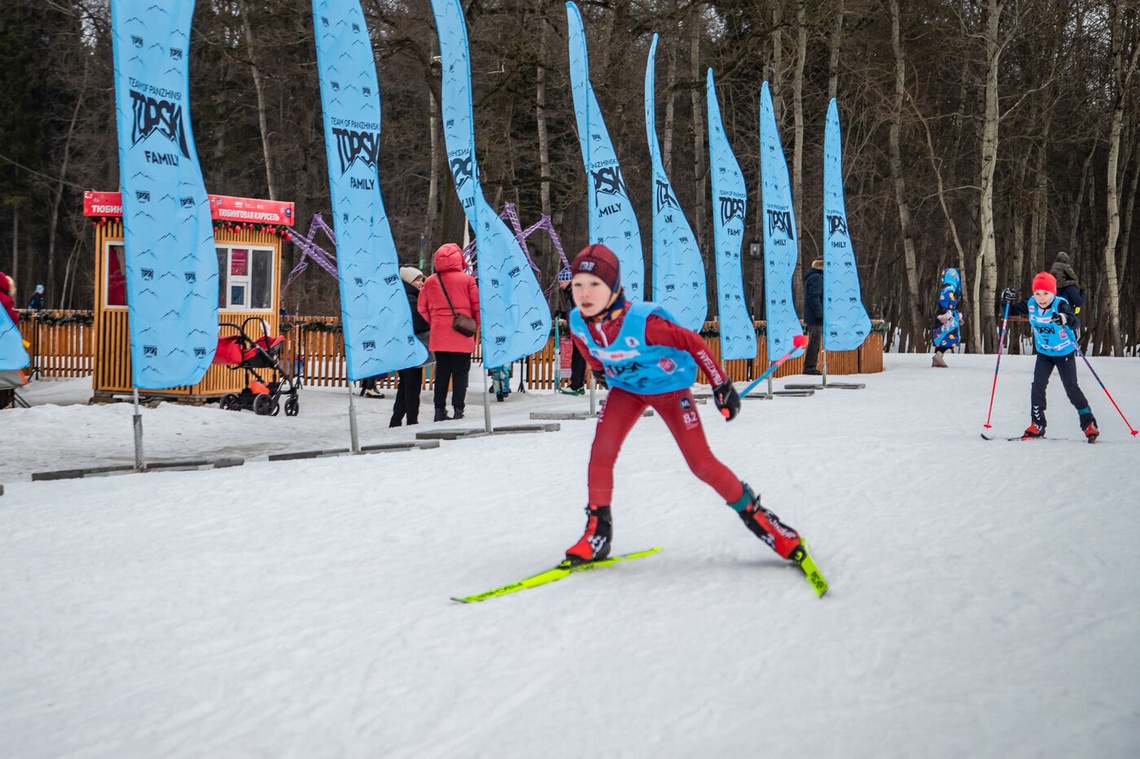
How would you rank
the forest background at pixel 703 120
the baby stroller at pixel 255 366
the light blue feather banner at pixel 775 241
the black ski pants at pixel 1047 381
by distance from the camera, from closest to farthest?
1. the black ski pants at pixel 1047 381
2. the baby stroller at pixel 255 366
3. the light blue feather banner at pixel 775 241
4. the forest background at pixel 703 120

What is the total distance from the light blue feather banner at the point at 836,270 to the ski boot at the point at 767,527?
1186 centimetres

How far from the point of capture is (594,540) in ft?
19.4

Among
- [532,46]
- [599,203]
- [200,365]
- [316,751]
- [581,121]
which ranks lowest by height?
[316,751]

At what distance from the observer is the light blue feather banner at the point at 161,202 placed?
941 cm

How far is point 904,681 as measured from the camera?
402 cm

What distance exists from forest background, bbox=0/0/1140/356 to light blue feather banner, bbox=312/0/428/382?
9.69 m

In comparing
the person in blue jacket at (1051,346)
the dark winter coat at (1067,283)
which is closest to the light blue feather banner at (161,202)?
the person in blue jacket at (1051,346)

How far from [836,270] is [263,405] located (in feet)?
28.2

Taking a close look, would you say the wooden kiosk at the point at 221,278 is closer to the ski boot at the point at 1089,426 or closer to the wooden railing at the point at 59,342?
the wooden railing at the point at 59,342

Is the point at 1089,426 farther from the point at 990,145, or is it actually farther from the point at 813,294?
the point at 990,145

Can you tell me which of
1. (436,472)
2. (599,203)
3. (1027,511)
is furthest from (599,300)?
(599,203)

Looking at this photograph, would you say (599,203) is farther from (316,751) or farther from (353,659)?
(316,751)

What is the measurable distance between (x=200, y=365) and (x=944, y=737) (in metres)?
8.02

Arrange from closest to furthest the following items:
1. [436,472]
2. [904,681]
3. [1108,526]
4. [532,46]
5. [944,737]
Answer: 1. [944,737]
2. [904,681]
3. [1108,526]
4. [436,472]
5. [532,46]
